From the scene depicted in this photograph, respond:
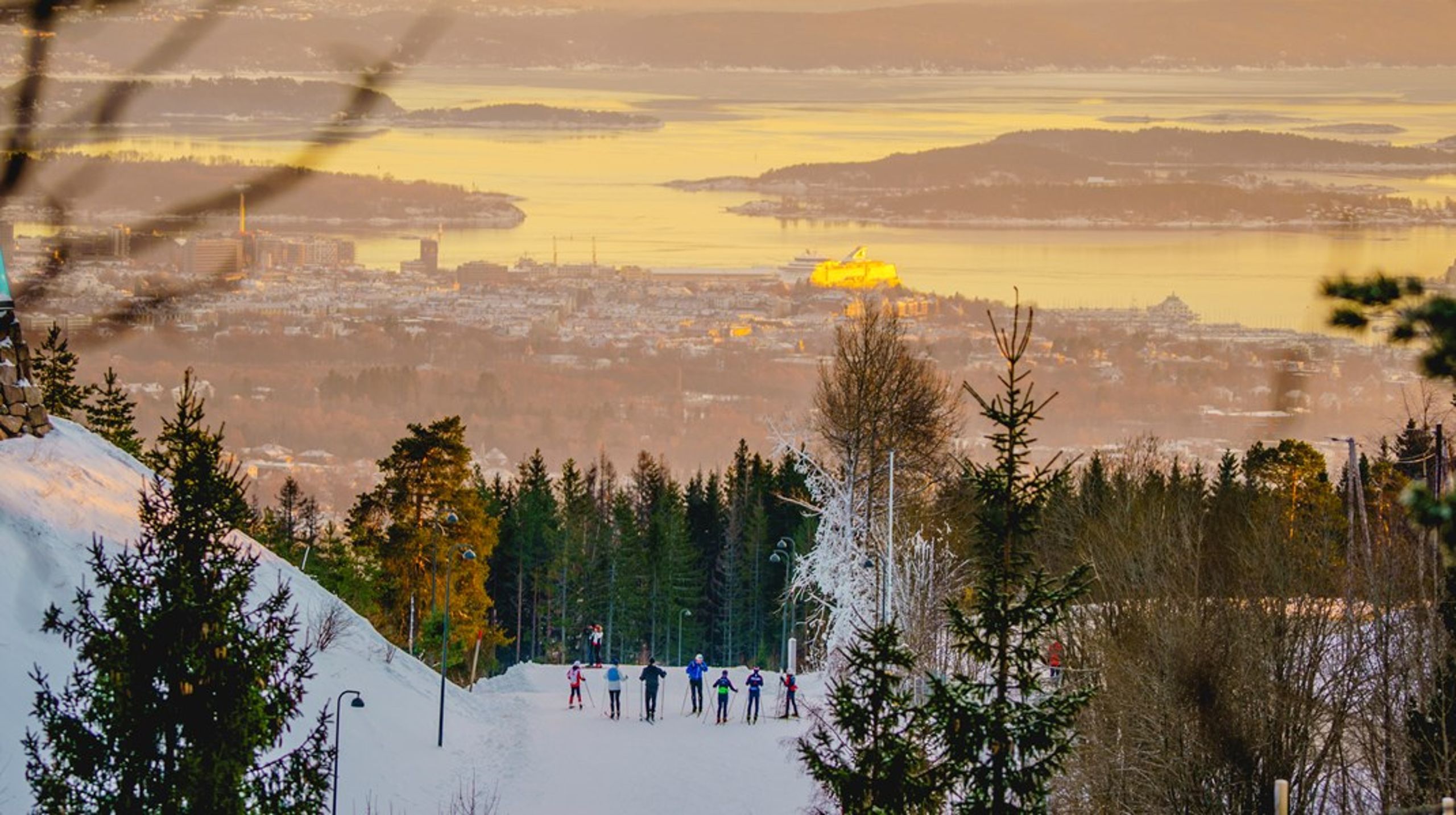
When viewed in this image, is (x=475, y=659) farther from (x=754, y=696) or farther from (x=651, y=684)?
(x=754, y=696)

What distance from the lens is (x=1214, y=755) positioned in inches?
1025

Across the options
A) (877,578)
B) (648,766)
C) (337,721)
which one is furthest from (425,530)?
(337,721)

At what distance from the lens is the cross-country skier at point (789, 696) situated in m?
35.2

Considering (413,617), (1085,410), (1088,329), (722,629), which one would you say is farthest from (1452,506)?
(1088,329)

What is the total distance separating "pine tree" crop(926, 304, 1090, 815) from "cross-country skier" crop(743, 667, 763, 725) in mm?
20095

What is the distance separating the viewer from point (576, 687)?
36.4 metres

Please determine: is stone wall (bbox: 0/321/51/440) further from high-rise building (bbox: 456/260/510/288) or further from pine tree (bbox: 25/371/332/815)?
high-rise building (bbox: 456/260/510/288)

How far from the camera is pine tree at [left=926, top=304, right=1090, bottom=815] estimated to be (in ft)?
45.3

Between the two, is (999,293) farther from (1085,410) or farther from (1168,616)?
(1168,616)

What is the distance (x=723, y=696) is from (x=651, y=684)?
129 cm

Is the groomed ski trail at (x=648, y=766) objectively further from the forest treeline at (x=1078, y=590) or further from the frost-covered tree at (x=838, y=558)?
the frost-covered tree at (x=838, y=558)

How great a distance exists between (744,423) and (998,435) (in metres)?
115

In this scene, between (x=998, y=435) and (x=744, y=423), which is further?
(x=744, y=423)

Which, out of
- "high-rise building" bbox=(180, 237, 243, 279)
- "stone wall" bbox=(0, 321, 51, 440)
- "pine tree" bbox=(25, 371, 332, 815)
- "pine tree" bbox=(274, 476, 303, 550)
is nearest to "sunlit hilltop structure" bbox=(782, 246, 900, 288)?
"pine tree" bbox=(274, 476, 303, 550)
